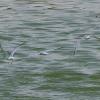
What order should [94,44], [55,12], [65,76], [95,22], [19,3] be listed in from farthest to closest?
[19,3]
[55,12]
[95,22]
[94,44]
[65,76]

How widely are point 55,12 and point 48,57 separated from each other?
2.52m

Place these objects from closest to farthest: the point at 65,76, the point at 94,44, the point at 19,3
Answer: the point at 65,76
the point at 94,44
the point at 19,3

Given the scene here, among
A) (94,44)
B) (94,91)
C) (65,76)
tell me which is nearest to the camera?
(94,91)

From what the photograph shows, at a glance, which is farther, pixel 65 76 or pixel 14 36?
pixel 14 36

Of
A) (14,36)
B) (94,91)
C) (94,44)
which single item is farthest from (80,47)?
(94,91)

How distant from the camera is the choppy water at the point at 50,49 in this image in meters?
6.21

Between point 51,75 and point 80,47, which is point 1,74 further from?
point 80,47

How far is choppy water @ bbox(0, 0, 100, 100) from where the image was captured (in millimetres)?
6215

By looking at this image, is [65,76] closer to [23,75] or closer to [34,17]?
[23,75]

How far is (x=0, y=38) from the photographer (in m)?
8.18

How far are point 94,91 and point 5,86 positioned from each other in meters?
0.90

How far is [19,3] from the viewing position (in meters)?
10.5

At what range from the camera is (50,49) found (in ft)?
25.2

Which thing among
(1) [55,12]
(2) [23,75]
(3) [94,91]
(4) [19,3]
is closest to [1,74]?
(2) [23,75]
